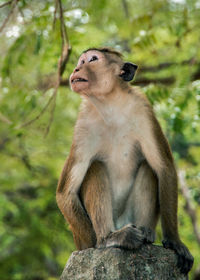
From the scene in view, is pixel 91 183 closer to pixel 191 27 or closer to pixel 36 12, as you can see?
pixel 36 12

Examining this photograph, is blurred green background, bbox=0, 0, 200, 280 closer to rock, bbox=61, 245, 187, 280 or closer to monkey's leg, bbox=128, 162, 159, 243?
monkey's leg, bbox=128, 162, 159, 243

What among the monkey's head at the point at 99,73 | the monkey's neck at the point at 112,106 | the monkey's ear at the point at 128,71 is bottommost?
the monkey's neck at the point at 112,106

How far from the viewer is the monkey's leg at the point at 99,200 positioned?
3.53m

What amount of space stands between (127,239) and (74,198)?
83 centimetres

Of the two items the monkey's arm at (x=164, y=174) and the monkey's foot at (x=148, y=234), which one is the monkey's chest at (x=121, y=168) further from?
the monkey's foot at (x=148, y=234)

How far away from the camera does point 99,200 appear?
358 centimetres

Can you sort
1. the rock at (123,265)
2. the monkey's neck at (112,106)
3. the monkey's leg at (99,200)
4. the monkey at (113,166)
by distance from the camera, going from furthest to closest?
the monkey's neck at (112,106) < the monkey at (113,166) < the monkey's leg at (99,200) < the rock at (123,265)

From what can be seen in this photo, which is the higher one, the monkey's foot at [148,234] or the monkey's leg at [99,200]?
the monkey's leg at [99,200]

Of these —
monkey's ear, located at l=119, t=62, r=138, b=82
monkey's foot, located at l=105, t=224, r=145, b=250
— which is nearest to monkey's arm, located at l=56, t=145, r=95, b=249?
monkey's foot, located at l=105, t=224, r=145, b=250

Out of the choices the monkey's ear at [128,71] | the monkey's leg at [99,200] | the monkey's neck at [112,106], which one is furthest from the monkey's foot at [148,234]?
the monkey's ear at [128,71]

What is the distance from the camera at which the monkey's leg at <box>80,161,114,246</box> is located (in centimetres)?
353

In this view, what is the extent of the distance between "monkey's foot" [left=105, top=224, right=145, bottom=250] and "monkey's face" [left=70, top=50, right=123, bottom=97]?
1.39 m

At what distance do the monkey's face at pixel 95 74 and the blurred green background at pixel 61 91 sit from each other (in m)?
0.49

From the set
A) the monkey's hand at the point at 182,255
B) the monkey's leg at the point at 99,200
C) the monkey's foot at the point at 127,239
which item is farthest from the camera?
the monkey's leg at the point at 99,200
